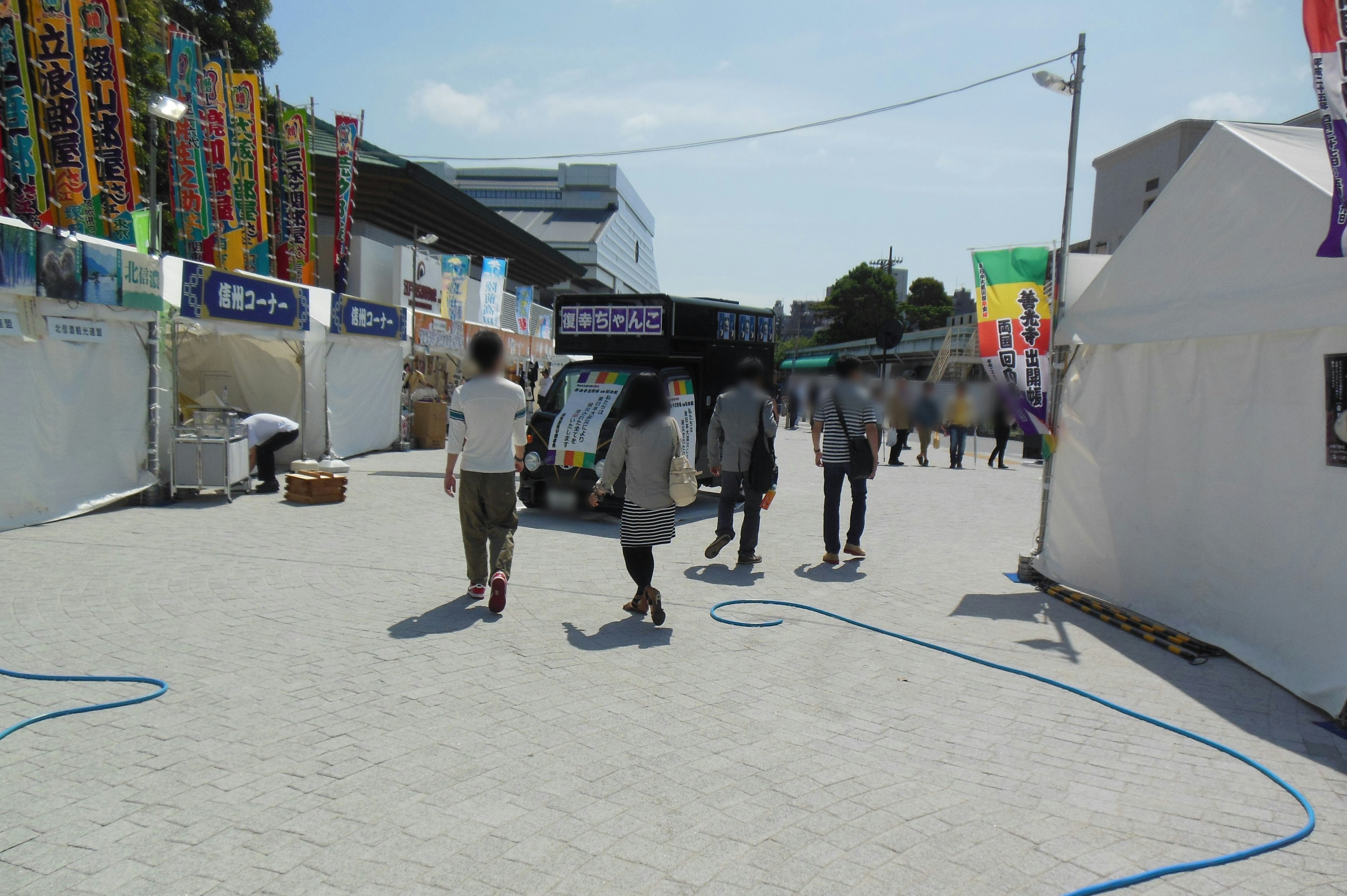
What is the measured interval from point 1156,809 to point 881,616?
2.91 m

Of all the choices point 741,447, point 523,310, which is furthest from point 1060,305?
point 523,310

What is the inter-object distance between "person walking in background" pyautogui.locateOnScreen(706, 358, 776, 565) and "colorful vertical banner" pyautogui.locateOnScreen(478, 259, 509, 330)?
622 inches

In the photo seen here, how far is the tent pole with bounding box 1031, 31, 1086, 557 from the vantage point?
23.4 feet

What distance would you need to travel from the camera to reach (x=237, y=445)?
1034 cm

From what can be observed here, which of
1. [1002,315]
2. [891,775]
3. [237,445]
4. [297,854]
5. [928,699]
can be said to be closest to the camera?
[297,854]

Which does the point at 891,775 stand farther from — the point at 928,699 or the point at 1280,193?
the point at 1280,193

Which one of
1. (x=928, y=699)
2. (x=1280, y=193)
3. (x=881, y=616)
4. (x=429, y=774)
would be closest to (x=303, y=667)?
(x=429, y=774)

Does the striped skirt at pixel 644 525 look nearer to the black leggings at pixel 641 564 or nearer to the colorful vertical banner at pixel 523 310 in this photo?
the black leggings at pixel 641 564

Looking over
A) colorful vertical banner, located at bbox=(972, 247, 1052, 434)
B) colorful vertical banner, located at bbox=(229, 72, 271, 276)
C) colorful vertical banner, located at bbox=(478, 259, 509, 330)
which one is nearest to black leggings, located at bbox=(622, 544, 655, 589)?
colorful vertical banner, located at bbox=(972, 247, 1052, 434)

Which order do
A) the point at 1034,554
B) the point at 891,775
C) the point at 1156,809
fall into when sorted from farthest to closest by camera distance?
the point at 1034,554
the point at 891,775
the point at 1156,809

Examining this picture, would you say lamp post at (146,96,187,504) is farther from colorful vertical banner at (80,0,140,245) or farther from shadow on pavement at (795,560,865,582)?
shadow on pavement at (795,560,865,582)

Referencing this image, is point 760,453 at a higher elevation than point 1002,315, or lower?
lower

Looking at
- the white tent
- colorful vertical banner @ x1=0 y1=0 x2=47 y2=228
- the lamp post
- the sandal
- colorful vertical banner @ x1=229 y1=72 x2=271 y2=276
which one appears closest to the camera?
the white tent

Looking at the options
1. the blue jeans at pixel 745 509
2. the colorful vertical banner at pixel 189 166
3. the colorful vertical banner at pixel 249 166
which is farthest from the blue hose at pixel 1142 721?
the colorful vertical banner at pixel 249 166
